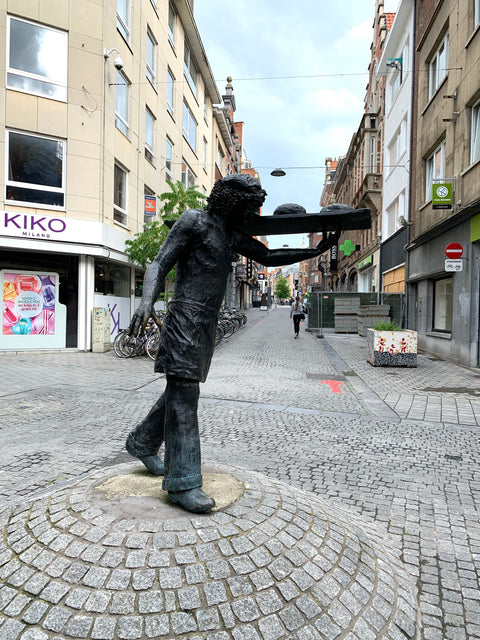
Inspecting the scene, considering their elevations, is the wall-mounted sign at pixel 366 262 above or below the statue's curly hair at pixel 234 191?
above

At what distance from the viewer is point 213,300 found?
2.74 meters

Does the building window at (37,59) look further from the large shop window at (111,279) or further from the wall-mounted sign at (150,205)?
the large shop window at (111,279)

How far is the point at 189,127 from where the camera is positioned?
82.4 feet

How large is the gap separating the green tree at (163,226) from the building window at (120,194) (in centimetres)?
139

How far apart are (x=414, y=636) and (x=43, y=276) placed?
13.3 metres

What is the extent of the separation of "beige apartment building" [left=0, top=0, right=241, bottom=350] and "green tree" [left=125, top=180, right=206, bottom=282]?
857 millimetres

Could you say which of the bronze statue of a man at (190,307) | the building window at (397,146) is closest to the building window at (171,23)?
the building window at (397,146)

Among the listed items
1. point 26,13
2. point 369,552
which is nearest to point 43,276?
point 26,13

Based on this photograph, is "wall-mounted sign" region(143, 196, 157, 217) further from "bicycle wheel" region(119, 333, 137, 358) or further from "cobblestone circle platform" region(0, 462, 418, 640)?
"cobblestone circle platform" region(0, 462, 418, 640)

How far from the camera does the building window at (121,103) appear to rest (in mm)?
14633

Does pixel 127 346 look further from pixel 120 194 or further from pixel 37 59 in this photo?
pixel 37 59

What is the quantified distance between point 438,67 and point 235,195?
1603cm

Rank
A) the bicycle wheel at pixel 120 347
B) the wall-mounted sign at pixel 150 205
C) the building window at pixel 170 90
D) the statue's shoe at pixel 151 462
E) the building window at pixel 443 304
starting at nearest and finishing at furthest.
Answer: the statue's shoe at pixel 151 462, the bicycle wheel at pixel 120 347, the building window at pixel 443 304, the wall-mounted sign at pixel 150 205, the building window at pixel 170 90

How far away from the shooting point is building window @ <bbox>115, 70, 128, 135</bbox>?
1463cm
